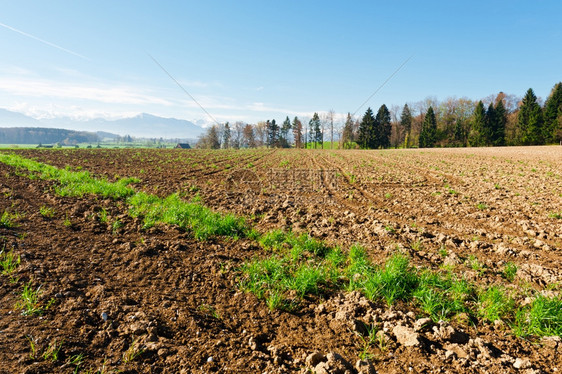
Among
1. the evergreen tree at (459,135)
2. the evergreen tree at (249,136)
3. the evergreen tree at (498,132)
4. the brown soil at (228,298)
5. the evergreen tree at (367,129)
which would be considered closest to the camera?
the brown soil at (228,298)

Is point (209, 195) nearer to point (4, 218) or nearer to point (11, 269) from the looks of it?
point (4, 218)

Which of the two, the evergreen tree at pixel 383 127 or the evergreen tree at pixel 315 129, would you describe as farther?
the evergreen tree at pixel 315 129

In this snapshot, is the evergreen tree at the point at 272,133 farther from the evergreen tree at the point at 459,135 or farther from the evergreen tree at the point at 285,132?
the evergreen tree at the point at 459,135

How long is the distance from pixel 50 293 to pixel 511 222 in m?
11.1

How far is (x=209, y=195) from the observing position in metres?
11.1

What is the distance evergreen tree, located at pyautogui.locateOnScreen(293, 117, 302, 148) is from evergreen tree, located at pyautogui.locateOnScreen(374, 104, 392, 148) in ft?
119

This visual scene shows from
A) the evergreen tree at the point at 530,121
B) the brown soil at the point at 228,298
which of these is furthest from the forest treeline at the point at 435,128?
the brown soil at the point at 228,298

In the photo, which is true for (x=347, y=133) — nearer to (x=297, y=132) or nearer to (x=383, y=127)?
(x=383, y=127)

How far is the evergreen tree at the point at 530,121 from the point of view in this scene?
208 ft

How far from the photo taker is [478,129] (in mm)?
73938

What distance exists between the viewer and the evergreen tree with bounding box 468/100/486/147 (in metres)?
72.9

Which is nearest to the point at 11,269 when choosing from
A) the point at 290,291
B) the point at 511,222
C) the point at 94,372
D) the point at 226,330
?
the point at 94,372

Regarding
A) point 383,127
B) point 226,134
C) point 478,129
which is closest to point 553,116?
point 478,129

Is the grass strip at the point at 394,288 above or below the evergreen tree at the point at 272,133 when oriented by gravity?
below
